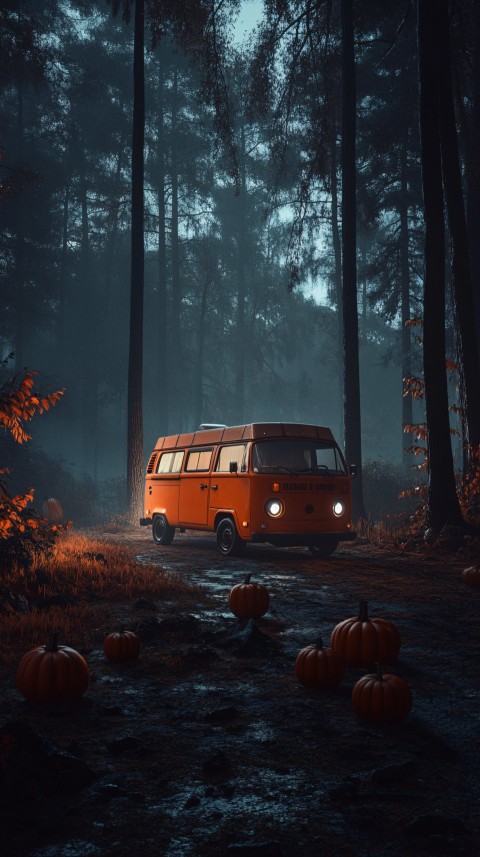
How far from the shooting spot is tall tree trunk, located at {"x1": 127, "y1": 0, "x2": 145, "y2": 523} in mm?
20375

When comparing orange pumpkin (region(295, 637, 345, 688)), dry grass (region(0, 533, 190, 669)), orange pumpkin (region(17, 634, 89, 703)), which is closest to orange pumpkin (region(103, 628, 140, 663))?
dry grass (region(0, 533, 190, 669))

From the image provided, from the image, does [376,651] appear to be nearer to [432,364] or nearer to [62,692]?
[62,692]

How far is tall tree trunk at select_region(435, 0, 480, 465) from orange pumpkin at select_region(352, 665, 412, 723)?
11114mm

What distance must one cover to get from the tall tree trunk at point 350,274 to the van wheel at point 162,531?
5.01 m

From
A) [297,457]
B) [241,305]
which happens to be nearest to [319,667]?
[297,457]

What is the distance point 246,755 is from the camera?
4.04 meters

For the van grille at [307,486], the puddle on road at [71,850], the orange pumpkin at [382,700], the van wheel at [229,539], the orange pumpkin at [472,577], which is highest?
the van grille at [307,486]

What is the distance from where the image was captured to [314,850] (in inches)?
118

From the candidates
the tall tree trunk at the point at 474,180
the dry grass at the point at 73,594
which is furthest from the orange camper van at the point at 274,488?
the tall tree trunk at the point at 474,180

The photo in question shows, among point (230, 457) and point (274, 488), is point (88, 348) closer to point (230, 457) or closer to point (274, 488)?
point (230, 457)

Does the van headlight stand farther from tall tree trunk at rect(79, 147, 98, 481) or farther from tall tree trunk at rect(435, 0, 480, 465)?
tall tree trunk at rect(79, 147, 98, 481)

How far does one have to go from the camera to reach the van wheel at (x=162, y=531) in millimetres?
15992

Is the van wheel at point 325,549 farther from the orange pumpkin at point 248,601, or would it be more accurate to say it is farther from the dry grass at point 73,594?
the orange pumpkin at point 248,601

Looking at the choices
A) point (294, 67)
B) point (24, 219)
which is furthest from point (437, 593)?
point (24, 219)
